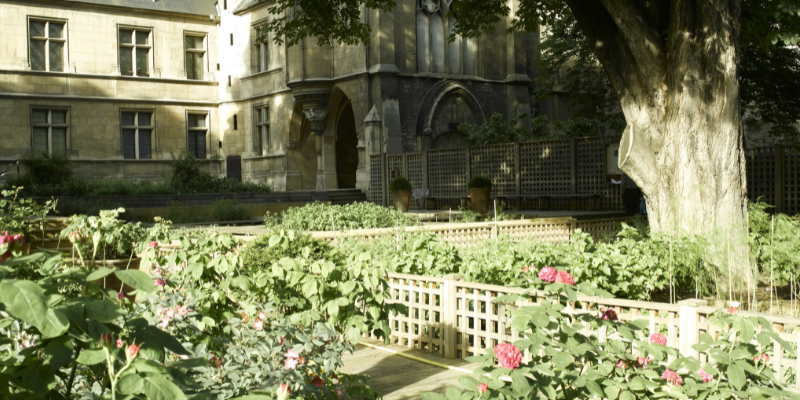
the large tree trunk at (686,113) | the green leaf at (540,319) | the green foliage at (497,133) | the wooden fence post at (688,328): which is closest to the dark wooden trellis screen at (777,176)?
the large tree trunk at (686,113)

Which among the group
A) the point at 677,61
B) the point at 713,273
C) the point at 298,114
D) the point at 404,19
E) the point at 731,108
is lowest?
the point at 713,273

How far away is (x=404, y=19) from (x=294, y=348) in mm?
22736

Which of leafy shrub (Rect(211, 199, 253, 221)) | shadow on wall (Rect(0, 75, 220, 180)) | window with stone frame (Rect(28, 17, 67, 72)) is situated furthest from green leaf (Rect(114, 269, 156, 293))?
window with stone frame (Rect(28, 17, 67, 72))

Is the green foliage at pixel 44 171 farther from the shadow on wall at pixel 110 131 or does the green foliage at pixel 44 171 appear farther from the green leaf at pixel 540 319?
the green leaf at pixel 540 319

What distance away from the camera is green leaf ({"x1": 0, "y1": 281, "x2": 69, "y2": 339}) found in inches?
55.0

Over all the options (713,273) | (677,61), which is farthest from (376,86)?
(713,273)

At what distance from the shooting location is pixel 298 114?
27062 mm

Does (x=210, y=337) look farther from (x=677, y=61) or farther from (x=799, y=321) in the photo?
(x=677, y=61)

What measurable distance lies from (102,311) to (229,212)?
51.7 ft

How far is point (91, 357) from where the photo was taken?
163 cm

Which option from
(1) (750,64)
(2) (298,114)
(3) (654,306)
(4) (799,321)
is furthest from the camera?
(2) (298,114)

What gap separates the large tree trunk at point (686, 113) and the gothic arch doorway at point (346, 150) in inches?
813

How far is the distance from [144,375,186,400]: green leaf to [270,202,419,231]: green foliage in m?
8.70

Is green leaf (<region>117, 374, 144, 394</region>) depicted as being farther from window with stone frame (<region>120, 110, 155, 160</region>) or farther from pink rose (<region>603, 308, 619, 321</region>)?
window with stone frame (<region>120, 110, 155, 160</region>)
